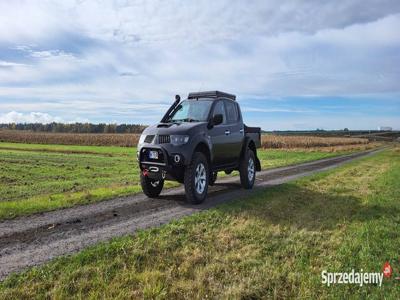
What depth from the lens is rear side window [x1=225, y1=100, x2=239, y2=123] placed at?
34.7 ft

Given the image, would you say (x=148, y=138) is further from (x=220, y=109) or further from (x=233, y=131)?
(x=233, y=131)

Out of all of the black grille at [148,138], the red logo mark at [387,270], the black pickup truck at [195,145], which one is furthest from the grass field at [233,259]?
the black grille at [148,138]

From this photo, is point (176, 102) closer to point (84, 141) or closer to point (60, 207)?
point (60, 207)

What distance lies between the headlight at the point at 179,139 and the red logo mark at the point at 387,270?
15.9ft

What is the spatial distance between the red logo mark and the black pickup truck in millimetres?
4633

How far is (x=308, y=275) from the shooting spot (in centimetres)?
447

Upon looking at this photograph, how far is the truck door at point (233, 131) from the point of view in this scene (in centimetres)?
1036

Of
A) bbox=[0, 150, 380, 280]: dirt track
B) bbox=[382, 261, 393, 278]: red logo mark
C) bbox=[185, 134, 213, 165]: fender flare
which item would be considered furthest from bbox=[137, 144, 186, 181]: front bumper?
bbox=[382, 261, 393, 278]: red logo mark

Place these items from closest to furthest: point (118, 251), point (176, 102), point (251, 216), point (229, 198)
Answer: point (118, 251) → point (251, 216) → point (229, 198) → point (176, 102)

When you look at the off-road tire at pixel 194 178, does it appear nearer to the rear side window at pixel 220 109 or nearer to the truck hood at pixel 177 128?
the truck hood at pixel 177 128

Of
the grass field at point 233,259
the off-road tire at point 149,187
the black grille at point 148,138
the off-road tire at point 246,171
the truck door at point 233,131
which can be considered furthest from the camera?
the off-road tire at point 246,171

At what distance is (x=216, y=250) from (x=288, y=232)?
1.62 meters

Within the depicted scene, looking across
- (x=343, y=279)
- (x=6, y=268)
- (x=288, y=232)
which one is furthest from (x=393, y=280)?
(x=6, y=268)

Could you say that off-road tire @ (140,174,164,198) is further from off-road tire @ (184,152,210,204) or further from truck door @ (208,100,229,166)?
truck door @ (208,100,229,166)
